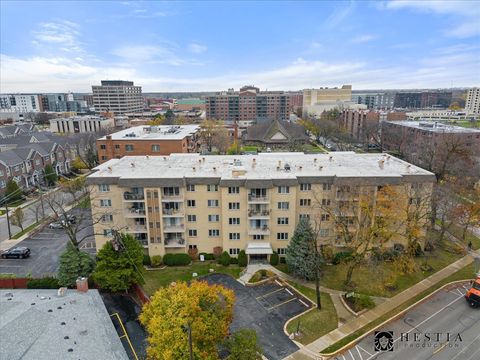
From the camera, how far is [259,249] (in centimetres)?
4072

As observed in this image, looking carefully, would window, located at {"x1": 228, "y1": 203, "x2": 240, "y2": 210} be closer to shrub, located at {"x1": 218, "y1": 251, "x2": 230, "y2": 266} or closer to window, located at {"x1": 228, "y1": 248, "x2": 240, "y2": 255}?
window, located at {"x1": 228, "y1": 248, "x2": 240, "y2": 255}

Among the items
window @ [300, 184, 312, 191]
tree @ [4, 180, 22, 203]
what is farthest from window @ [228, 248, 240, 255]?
tree @ [4, 180, 22, 203]

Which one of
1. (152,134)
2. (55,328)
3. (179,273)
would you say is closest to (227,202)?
(179,273)

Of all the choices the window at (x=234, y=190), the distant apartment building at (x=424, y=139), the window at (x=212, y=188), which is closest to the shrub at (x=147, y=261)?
the window at (x=212, y=188)

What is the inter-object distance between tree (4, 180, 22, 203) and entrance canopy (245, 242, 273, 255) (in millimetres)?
51857

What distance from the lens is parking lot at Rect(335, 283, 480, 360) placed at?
89.1 ft

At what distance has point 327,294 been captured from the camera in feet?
116

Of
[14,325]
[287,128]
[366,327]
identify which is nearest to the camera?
[14,325]

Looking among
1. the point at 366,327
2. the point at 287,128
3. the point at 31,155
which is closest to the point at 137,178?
the point at 366,327

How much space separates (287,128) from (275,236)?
100670 millimetres

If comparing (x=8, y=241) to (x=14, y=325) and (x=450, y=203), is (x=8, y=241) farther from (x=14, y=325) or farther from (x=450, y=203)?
(x=450, y=203)

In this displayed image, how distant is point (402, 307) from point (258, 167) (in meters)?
24.1

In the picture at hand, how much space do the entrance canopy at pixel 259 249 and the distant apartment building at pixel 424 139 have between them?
39.4 metres

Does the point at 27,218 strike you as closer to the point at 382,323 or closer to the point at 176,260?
the point at 176,260
